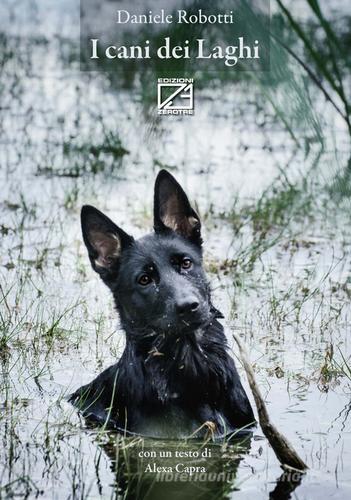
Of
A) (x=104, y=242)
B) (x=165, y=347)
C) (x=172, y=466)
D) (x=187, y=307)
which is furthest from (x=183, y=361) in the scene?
(x=104, y=242)

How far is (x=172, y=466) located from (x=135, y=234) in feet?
11.7

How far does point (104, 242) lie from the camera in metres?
4.76

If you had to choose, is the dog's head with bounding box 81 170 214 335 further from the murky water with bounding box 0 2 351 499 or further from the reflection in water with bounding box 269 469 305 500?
the reflection in water with bounding box 269 469 305 500

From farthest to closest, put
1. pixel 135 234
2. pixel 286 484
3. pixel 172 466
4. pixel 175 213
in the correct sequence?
pixel 135 234 < pixel 175 213 < pixel 172 466 < pixel 286 484

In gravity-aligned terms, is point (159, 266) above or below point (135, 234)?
below

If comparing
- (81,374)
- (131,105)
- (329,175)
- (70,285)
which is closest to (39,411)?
(81,374)

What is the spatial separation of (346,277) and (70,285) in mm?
2040

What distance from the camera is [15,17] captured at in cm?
1362

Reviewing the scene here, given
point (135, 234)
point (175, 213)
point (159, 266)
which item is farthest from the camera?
point (135, 234)

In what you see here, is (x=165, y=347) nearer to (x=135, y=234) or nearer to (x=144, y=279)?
(x=144, y=279)

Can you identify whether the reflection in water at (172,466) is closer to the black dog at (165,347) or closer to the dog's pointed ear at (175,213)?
the black dog at (165,347)

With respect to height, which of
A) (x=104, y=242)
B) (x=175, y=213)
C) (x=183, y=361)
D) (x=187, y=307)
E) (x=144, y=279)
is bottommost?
(x=183, y=361)

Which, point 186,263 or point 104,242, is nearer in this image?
point 186,263

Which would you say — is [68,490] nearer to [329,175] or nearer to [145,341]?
[145,341]
